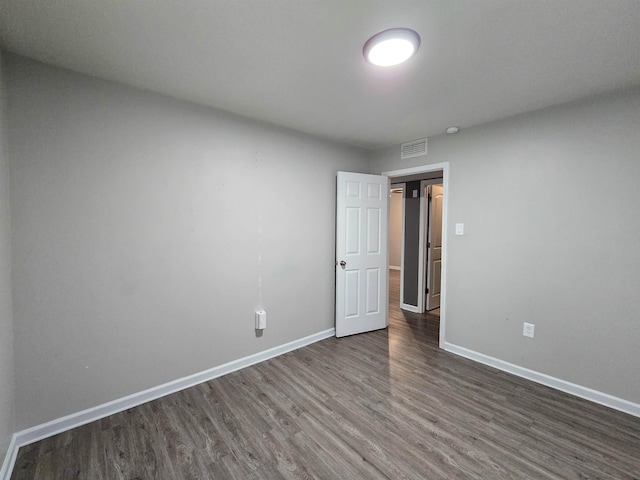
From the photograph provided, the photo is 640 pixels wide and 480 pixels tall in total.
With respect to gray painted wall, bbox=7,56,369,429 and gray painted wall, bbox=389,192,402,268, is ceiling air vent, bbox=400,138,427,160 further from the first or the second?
gray painted wall, bbox=389,192,402,268

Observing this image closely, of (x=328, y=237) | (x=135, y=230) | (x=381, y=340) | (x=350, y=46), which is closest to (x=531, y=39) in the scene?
(x=350, y=46)

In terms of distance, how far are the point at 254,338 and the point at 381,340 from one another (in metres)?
1.57

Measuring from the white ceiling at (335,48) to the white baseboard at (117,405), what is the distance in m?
2.35

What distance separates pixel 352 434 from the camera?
184 centimetres

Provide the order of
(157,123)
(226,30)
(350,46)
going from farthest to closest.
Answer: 1. (157,123)
2. (350,46)
3. (226,30)

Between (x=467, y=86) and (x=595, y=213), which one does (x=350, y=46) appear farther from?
(x=595, y=213)

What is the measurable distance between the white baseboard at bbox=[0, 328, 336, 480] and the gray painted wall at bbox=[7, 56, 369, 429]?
62 millimetres

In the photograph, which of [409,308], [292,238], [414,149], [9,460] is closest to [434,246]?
[409,308]

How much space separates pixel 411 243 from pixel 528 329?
227cm

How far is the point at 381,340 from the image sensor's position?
3.39 m

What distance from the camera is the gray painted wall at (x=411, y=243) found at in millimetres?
4539

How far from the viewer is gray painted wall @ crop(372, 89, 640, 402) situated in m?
2.08

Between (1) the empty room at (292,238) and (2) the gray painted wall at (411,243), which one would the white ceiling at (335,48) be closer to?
(1) the empty room at (292,238)

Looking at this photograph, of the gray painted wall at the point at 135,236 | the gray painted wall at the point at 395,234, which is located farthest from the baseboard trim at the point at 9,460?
the gray painted wall at the point at 395,234
